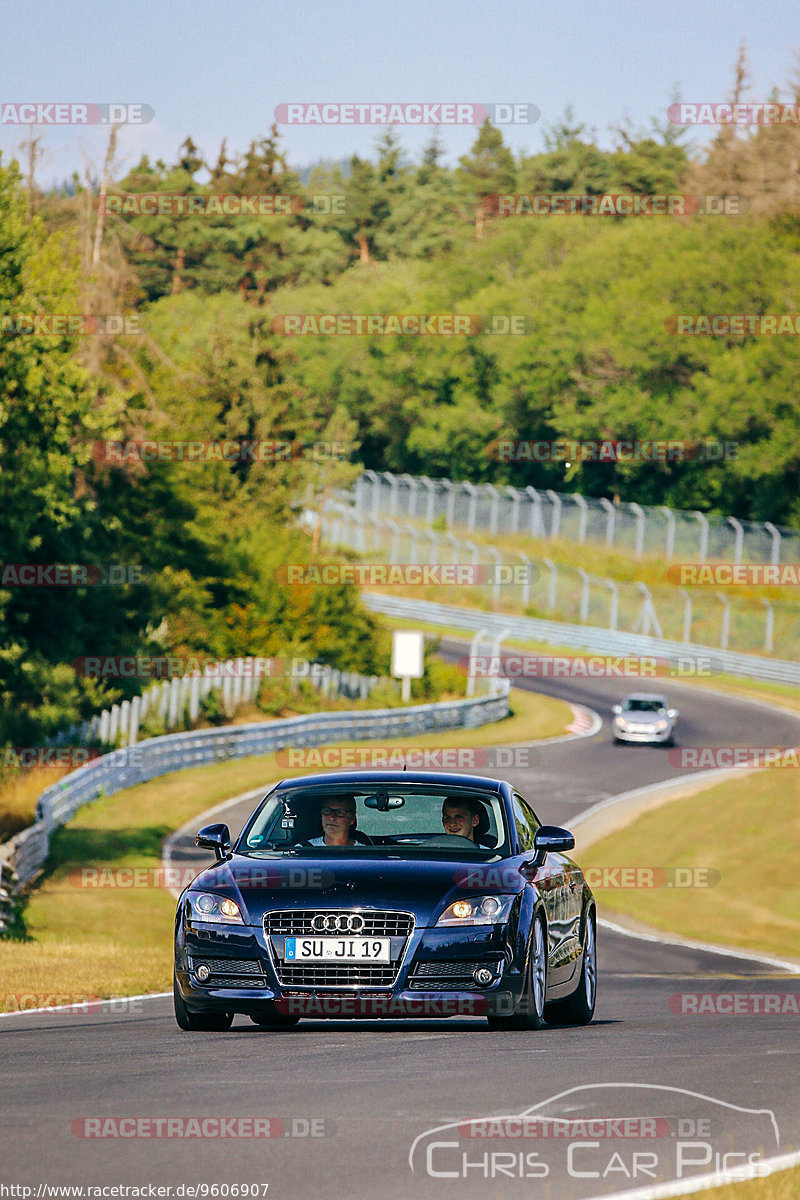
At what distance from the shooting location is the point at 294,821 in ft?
34.6

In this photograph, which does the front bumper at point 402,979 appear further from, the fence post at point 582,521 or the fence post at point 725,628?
the fence post at point 582,521

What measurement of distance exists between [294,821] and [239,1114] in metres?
3.20

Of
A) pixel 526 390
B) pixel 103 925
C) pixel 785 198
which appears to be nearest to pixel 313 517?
pixel 526 390

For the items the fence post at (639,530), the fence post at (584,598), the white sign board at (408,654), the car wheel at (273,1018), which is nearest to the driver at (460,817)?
the car wheel at (273,1018)

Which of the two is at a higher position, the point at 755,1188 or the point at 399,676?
the point at 755,1188

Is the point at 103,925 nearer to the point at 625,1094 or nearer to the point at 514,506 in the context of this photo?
the point at 625,1094

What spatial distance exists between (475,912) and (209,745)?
1255 inches

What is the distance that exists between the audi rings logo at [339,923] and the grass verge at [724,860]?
1445 cm

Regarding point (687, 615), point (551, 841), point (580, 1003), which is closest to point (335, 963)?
point (551, 841)

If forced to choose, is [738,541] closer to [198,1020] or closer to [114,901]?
[114,901]

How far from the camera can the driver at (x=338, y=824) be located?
34.3 ft

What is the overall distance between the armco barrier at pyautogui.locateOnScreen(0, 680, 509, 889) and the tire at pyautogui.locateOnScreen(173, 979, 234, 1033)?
1289cm

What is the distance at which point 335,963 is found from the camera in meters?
9.45

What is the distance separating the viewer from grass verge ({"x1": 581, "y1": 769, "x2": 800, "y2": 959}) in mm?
25719
